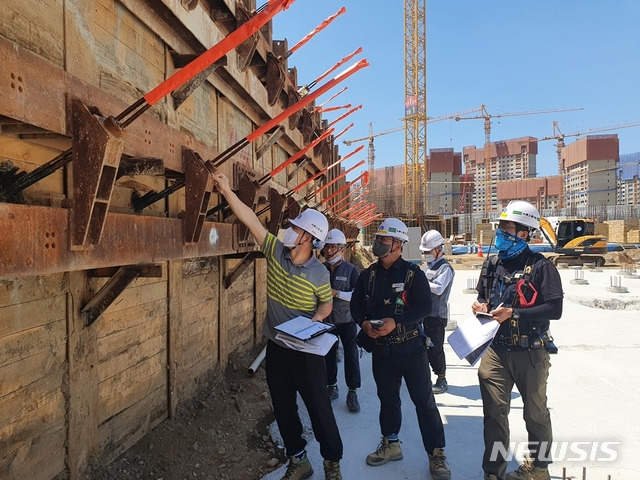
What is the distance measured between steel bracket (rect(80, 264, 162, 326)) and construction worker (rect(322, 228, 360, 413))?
266cm

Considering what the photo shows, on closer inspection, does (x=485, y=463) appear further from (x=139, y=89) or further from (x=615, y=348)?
(x=615, y=348)

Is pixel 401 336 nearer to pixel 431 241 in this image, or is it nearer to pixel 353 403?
pixel 353 403

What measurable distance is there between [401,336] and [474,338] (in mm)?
563

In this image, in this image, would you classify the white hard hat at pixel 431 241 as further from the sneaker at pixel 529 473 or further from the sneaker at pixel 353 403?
the sneaker at pixel 529 473

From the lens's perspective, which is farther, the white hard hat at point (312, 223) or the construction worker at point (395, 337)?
the construction worker at point (395, 337)

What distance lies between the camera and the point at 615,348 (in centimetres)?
700

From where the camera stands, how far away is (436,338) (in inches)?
204

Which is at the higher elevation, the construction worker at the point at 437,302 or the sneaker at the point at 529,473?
the construction worker at the point at 437,302

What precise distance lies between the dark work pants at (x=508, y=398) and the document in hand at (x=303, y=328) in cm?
134

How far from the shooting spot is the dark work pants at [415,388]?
337 centimetres

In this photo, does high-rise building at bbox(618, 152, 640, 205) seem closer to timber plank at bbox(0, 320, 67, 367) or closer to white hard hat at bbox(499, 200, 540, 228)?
white hard hat at bbox(499, 200, 540, 228)

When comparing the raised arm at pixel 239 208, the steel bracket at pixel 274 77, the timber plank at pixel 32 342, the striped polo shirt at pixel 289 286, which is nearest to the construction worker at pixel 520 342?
the striped polo shirt at pixel 289 286

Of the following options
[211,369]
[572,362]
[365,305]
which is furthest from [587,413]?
[211,369]

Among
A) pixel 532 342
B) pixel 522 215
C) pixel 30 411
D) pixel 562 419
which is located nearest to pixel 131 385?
pixel 30 411
